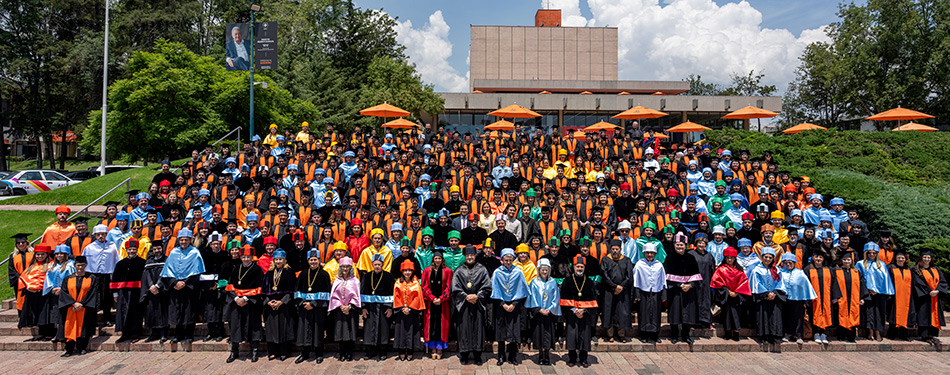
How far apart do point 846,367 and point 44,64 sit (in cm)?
4593

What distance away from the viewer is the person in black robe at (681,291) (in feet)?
25.0

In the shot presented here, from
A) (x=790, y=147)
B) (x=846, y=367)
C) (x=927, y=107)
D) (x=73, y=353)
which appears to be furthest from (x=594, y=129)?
(x=927, y=107)

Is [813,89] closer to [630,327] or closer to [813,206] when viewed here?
[813,206]

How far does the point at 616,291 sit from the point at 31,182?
27.1 m

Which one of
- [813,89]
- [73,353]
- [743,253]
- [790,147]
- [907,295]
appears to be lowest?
[73,353]

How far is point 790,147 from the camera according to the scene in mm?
15055

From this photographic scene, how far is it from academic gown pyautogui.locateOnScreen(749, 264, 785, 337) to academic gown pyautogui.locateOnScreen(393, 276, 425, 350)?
16.5ft

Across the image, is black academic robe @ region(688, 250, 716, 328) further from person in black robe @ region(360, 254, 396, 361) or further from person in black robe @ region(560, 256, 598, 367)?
person in black robe @ region(360, 254, 396, 361)

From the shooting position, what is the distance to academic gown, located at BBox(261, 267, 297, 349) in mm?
7016

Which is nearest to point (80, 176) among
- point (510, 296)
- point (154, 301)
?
point (154, 301)

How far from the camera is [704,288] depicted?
7.82 meters

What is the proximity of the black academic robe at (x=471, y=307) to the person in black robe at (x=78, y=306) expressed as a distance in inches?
209

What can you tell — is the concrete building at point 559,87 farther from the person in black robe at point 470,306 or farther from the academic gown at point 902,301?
the academic gown at point 902,301

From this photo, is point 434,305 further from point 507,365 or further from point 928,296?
point 928,296
